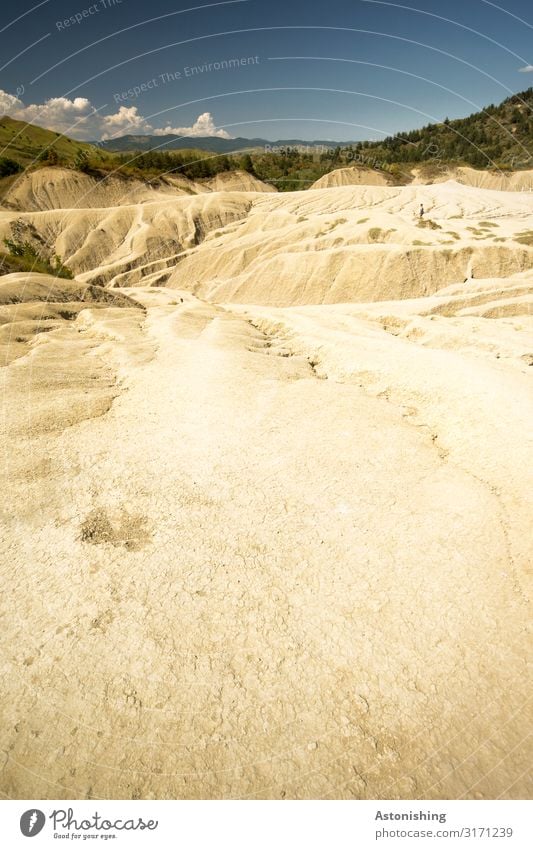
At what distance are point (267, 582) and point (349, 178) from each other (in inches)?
5969

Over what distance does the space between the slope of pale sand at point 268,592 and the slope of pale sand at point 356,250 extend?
130 ft

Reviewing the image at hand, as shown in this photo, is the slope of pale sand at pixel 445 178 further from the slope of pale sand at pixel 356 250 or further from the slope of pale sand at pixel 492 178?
the slope of pale sand at pixel 356 250

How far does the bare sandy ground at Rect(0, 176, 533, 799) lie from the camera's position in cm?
790

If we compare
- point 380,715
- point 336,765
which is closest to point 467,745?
point 380,715

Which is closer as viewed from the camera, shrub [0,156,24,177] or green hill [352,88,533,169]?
shrub [0,156,24,177]

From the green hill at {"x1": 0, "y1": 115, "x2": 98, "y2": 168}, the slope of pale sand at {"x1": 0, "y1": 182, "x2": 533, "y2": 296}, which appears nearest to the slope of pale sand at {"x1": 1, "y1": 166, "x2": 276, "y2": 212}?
the slope of pale sand at {"x1": 0, "y1": 182, "x2": 533, "y2": 296}

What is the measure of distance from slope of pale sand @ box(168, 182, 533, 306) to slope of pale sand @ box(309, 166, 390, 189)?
33.2 m

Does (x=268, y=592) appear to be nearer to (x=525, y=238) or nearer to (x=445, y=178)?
(x=525, y=238)

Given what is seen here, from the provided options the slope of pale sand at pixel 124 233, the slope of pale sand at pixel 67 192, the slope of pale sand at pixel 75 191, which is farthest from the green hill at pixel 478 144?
the slope of pale sand at pixel 124 233

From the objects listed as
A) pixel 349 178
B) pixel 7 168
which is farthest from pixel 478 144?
pixel 7 168

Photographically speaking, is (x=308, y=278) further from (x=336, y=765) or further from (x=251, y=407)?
(x=336, y=765)

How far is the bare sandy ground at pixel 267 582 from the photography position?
25.9ft

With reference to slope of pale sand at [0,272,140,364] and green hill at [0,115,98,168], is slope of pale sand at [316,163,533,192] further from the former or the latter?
slope of pale sand at [0,272,140,364]

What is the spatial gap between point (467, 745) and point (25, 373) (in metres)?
24.7
